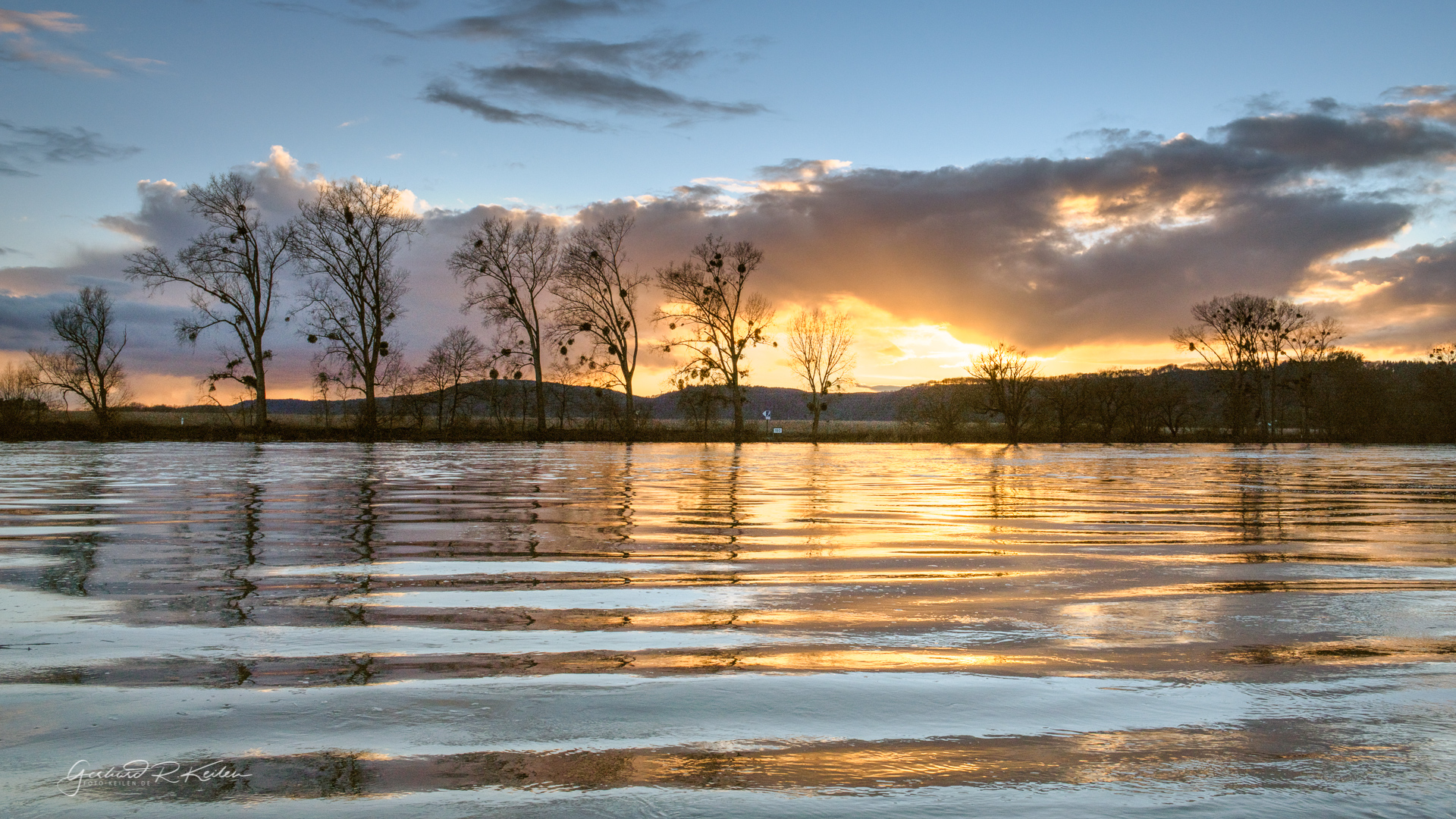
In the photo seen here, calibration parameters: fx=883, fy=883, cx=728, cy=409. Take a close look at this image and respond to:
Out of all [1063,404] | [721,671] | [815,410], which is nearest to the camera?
[721,671]

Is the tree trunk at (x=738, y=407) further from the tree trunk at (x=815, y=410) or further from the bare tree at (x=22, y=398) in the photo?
the bare tree at (x=22, y=398)

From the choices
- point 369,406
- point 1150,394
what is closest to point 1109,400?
point 1150,394

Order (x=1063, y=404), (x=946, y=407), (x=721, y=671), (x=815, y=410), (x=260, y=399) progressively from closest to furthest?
(x=721, y=671) < (x=260, y=399) < (x=946, y=407) < (x=815, y=410) < (x=1063, y=404)

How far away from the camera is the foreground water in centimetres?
237

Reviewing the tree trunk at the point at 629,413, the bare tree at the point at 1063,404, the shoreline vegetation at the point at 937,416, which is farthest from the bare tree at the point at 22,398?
the bare tree at the point at 1063,404

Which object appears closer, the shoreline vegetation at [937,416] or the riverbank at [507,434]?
the riverbank at [507,434]

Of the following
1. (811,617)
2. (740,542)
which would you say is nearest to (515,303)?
(740,542)

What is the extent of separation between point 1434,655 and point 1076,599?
1.66m

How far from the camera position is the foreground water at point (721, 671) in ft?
7.77

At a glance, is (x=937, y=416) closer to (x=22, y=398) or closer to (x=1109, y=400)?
(x=1109, y=400)

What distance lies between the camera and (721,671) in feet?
11.5

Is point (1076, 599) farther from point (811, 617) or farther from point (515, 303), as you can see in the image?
point (515, 303)

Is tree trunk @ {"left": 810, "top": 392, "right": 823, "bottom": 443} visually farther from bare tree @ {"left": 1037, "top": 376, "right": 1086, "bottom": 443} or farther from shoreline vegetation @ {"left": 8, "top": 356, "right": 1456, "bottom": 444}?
bare tree @ {"left": 1037, "top": 376, "right": 1086, "bottom": 443}

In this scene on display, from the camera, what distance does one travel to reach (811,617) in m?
4.65
